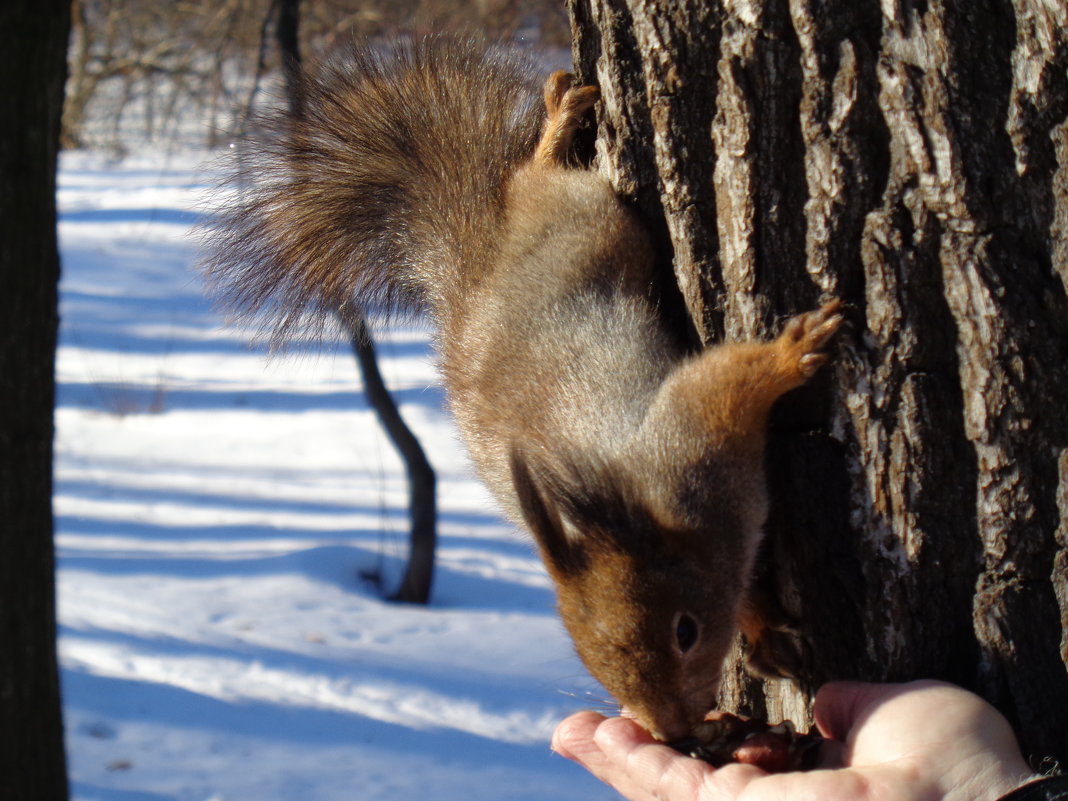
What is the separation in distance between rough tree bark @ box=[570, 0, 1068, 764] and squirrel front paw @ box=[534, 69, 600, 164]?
145 millimetres

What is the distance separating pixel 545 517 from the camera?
1581mm

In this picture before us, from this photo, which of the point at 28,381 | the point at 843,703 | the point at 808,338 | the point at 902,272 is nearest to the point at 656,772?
the point at 843,703

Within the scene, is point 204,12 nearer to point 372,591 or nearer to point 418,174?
point 372,591

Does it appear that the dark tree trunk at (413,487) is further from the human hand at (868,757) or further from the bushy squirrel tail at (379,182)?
the human hand at (868,757)

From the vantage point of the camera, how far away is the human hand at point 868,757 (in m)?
1.21

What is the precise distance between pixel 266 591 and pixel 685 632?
352 cm

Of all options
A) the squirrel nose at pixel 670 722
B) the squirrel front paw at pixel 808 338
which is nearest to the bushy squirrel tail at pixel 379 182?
the squirrel front paw at pixel 808 338

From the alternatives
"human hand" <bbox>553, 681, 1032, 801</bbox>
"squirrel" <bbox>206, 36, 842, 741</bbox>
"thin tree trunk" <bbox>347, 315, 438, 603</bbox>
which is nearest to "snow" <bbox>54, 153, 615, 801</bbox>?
"thin tree trunk" <bbox>347, 315, 438, 603</bbox>

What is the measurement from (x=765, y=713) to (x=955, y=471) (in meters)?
0.54

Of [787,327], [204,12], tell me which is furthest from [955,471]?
[204,12]

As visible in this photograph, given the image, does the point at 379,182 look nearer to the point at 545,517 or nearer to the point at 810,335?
the point at 545,517

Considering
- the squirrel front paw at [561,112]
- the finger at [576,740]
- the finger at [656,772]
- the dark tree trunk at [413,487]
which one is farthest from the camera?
the dark tree trunk at [413,487]

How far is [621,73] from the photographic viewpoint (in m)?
1.52

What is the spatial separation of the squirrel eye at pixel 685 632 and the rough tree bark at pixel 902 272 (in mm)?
166
